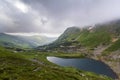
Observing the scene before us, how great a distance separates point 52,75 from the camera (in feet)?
517

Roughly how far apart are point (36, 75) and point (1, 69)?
25.7m

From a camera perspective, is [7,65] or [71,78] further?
[7,65]

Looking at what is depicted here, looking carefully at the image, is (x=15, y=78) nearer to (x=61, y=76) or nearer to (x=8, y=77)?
(x=8, y=77)

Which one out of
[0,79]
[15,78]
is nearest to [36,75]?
[15,78]

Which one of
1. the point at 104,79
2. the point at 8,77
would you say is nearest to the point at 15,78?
the point at 8,77

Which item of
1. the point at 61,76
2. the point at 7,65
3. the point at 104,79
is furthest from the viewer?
the point at 104,79

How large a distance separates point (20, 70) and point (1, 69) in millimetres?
12643

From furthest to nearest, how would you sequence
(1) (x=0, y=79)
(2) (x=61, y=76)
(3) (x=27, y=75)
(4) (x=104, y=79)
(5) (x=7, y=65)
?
(4) (x=104, y=79) → (5) (x=7, y=65) → (2) (x=61, y=76) → (3) (x=27, y=75) → (1) (x=0, y=79)

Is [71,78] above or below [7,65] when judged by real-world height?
below

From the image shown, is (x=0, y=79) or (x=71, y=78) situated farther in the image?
(x=71, y=78)

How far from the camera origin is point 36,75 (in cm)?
15200

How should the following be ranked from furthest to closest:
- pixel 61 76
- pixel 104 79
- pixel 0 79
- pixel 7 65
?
1. pixel 104 79
2. pixel 7 65
3. pixel 61 76
4. pixel 0 79

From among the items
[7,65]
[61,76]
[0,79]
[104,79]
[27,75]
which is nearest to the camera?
[0,79]

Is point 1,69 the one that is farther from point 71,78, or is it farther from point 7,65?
point 71,78
